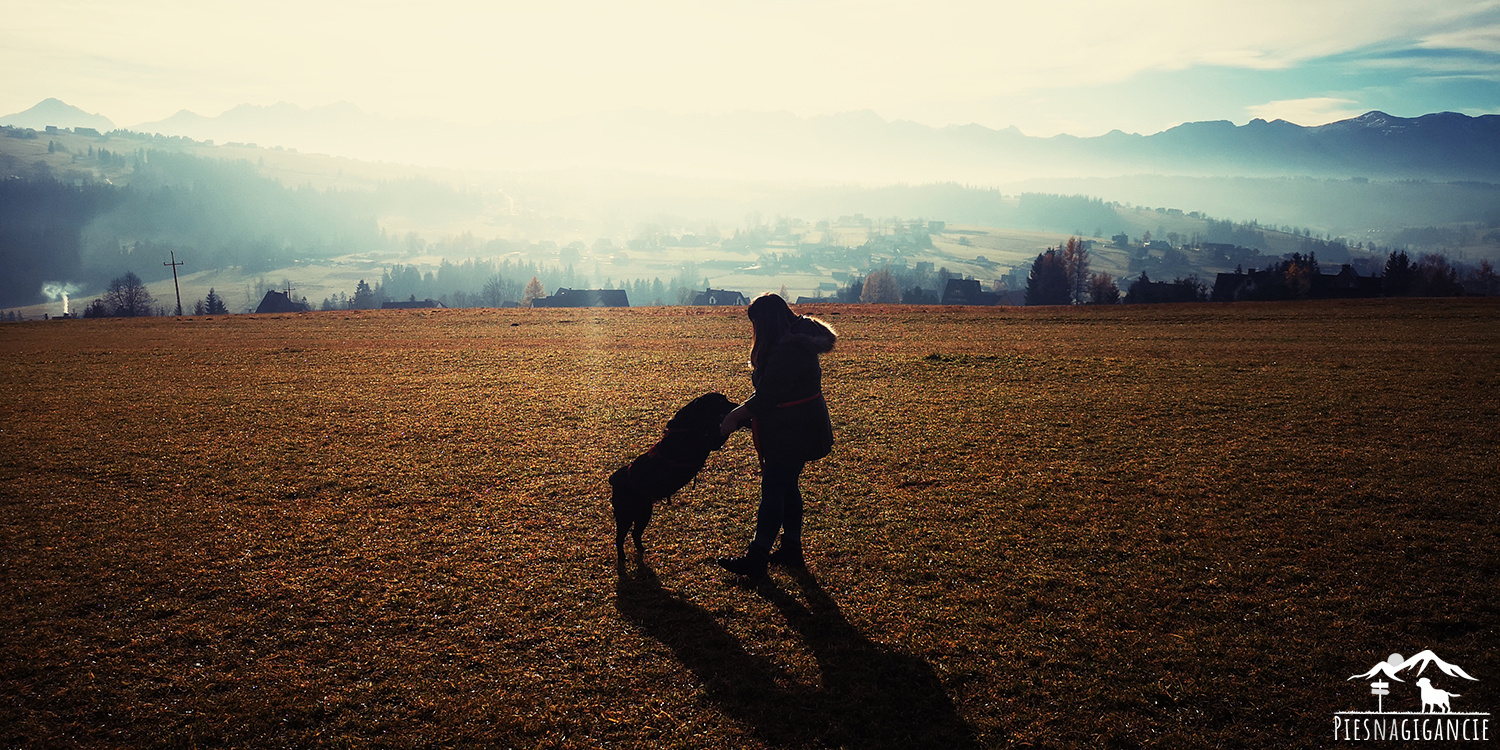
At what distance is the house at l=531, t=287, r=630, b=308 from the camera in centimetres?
9757

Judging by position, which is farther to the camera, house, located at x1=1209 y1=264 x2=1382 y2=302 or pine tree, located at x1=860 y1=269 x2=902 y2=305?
pine tree, located at x1=860 y1=269 x2=902 y2=305

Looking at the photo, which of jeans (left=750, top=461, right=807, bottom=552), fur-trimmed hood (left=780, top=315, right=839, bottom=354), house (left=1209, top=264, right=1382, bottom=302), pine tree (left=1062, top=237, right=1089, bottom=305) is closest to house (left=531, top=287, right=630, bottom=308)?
pine tree (left=1062, top=237, right=1089, bottom=305)

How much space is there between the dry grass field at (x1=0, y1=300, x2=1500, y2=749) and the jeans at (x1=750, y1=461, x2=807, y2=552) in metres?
0.48

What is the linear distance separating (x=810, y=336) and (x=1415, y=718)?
5.33 m

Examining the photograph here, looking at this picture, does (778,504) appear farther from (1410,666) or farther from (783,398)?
(1410,666)

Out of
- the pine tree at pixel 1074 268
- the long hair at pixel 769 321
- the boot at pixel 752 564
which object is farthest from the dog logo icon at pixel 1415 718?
the pine tree at pixel 1074 268

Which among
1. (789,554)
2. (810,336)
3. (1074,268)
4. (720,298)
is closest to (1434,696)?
(789,554)

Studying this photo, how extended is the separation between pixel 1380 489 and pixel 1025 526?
17.4ft

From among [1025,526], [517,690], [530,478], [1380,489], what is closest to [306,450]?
[530,478]

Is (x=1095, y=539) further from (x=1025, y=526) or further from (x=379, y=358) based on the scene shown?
(x=379, y=358)

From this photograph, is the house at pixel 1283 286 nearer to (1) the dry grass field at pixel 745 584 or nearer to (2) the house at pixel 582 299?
(1) the dry grass field at pixel 745 584

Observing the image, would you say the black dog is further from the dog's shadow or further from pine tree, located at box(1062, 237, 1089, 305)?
pine tree, located at box(1062, 237, 1089, 305)

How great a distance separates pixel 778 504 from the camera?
6.66m

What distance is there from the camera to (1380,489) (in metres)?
8.84
